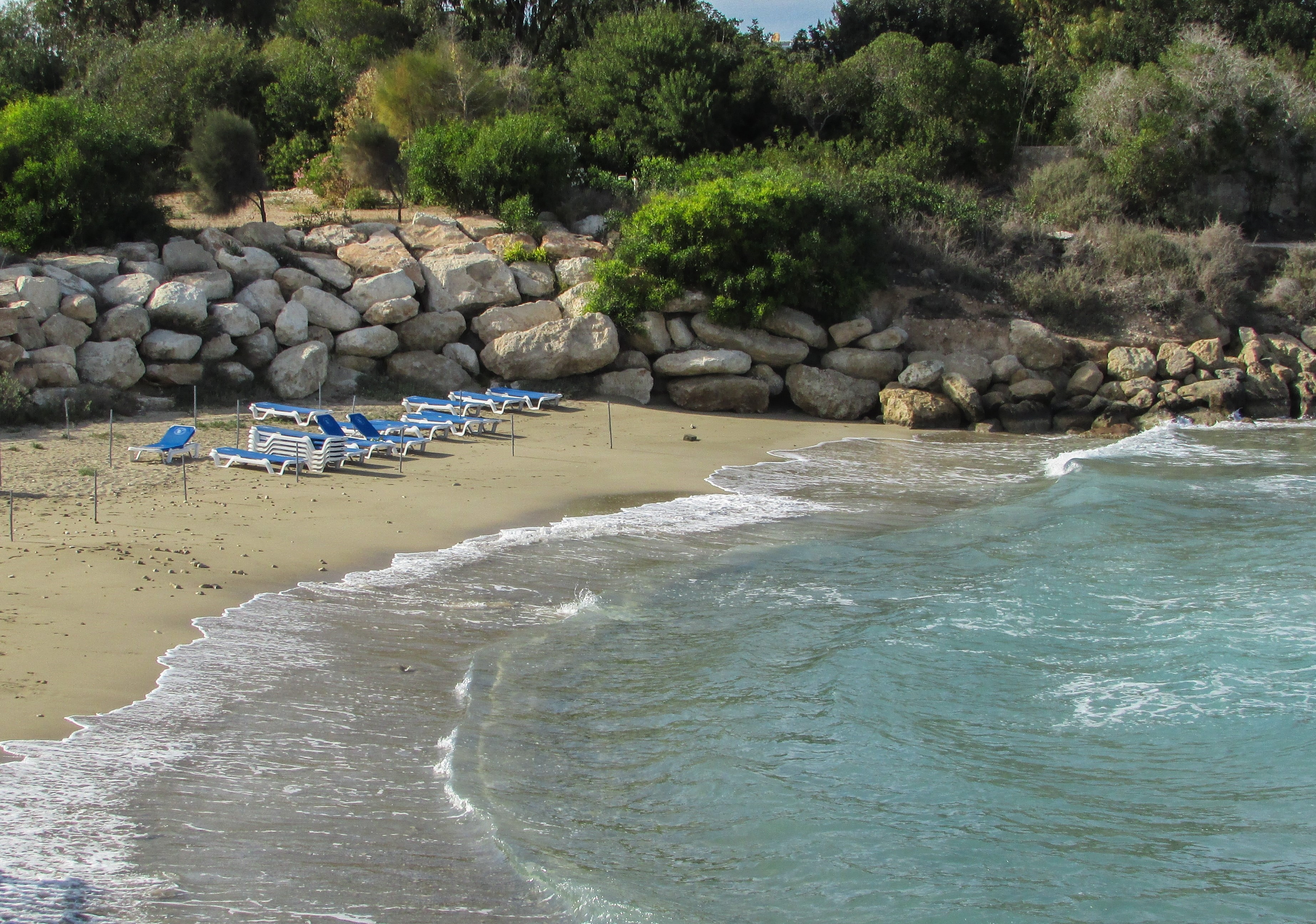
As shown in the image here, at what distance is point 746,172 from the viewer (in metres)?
24.0

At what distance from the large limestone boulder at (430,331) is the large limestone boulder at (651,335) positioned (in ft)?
11.0

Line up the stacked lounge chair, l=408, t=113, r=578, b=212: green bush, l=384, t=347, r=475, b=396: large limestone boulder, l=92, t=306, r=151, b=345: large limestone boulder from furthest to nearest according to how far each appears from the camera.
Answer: l=408, t=113, r=578, b=212: green bush, l=384, t=347, r=475, b=396: large limestone boulder, l=92, t=306, r=151, b=345: large limestone boulder, the stacked lounge chair

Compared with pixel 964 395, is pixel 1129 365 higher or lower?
higher

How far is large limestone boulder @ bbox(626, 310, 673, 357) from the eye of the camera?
20.5 m

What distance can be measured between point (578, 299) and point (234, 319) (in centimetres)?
645

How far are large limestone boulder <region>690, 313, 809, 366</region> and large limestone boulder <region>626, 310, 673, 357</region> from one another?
2.27 feet

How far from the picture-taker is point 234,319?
1781 centimetres

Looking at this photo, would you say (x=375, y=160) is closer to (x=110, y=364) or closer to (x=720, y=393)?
(x=110, y=364)

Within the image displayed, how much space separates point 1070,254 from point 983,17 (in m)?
17.3

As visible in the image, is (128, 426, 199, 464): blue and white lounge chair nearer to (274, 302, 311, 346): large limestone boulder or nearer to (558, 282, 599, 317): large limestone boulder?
(274, 302, 311, 346): large limestone boulder

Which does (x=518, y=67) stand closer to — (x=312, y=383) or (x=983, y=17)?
(x=312, y=383)

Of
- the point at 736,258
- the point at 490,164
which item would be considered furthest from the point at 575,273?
the point at 490,164

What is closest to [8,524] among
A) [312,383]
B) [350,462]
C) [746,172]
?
[350,462]

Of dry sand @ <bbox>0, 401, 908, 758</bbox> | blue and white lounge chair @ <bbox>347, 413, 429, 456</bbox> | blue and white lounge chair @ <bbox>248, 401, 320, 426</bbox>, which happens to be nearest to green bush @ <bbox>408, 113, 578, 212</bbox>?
dry sand @ <bbox>0, 401, 908, 758</bbox>
